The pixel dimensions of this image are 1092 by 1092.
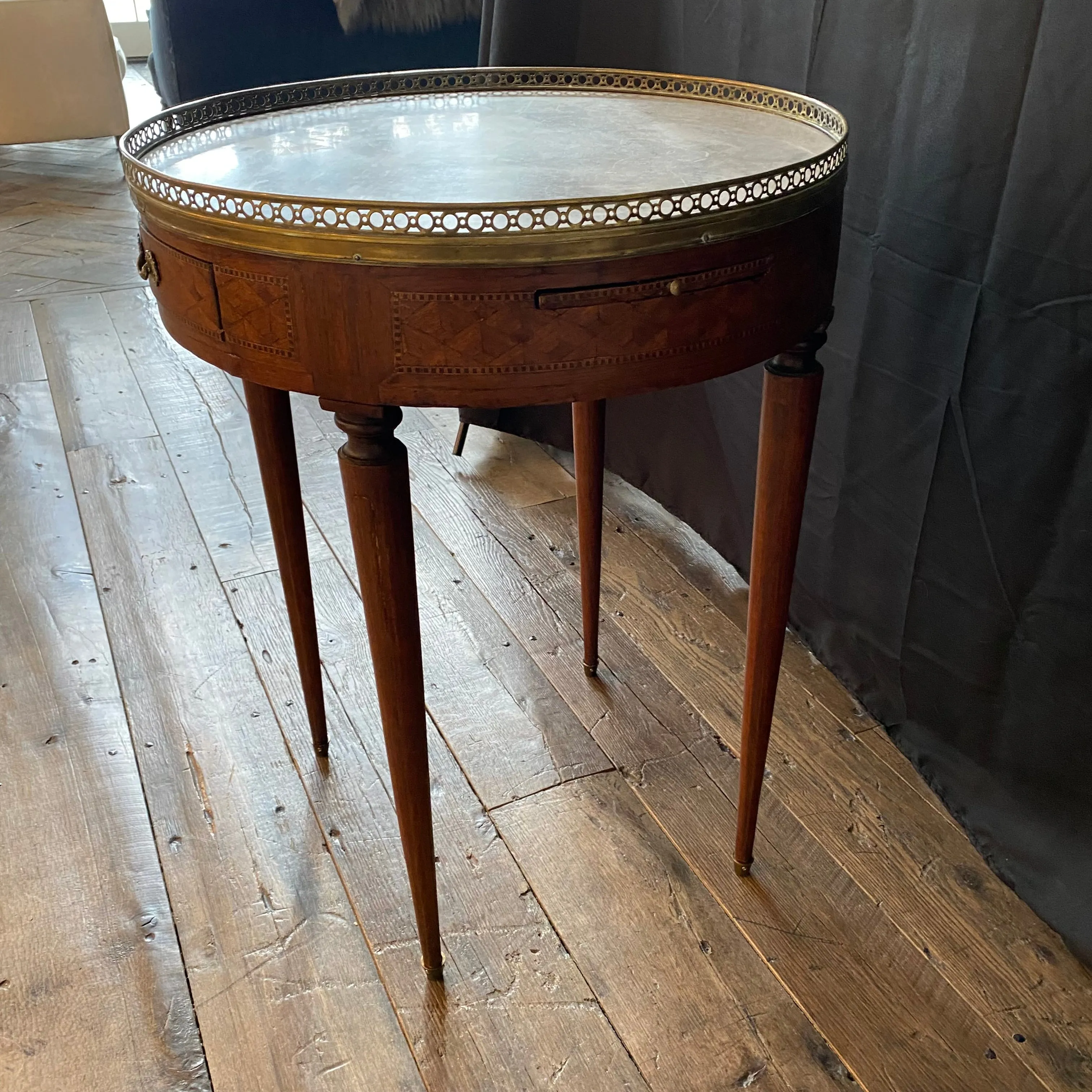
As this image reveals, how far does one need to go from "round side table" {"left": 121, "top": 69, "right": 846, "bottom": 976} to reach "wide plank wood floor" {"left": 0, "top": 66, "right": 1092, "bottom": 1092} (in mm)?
118

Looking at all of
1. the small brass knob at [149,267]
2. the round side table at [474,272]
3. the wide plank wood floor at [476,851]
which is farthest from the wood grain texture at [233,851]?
the small brass knob at [149,267]

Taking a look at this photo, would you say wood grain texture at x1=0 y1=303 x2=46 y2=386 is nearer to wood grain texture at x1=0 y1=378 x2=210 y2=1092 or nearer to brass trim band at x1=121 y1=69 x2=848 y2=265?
wood grain texture at x1=0 y1=378 x2=210 y2=1092

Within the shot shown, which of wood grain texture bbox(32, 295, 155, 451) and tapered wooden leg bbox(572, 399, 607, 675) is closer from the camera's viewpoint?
tapered wooden leg bbox(572, 399, 607, 675)

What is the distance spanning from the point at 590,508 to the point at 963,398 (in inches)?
16.1

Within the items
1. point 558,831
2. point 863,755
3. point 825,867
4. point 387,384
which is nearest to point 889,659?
point 863,755

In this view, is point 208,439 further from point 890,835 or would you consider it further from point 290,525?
point 890,835

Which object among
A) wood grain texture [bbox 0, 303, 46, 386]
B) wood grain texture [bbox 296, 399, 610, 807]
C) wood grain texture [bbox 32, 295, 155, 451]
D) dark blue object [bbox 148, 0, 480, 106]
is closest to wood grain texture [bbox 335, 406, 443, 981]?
wood grain texture [bbox 296, 399, 610, 807]

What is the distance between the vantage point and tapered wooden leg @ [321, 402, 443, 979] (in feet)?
2.40

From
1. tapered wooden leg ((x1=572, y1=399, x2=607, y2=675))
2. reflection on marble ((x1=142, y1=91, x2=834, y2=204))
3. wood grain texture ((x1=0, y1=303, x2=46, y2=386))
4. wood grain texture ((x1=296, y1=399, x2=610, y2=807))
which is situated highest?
reflection on marble ((x1=142, y1=91, x2=834, y2=204))

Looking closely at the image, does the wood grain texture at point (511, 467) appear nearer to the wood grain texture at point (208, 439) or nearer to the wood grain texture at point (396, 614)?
the wood grain texture at point (208, 439)

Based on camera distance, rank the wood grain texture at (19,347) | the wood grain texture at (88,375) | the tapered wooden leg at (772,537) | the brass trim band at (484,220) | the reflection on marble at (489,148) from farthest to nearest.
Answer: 1. the wood grain texture at (19,347)
2. the wood grain texture at (88,375)
3. the tapered wooden leg at (772,537)
4. the reflection on marble at (489,148)
5. the brass trim band at (484,220)

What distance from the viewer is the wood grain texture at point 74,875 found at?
908 mm

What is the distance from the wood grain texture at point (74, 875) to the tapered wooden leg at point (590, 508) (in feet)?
1.74

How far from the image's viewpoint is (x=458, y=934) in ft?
3.30
